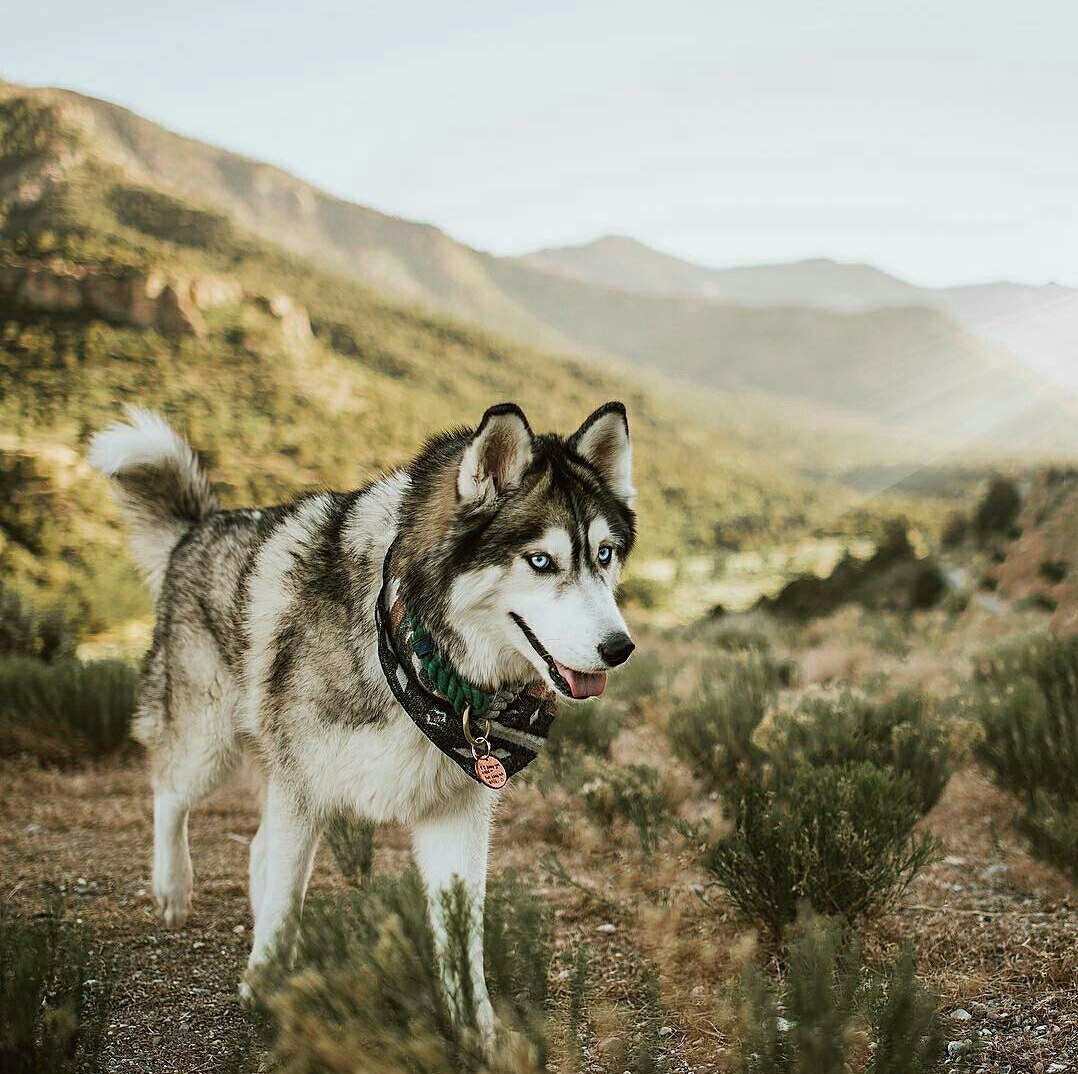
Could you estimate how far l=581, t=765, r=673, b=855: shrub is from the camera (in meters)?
4.48

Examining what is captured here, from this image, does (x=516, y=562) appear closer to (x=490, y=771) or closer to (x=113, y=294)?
(x=490, y=771)

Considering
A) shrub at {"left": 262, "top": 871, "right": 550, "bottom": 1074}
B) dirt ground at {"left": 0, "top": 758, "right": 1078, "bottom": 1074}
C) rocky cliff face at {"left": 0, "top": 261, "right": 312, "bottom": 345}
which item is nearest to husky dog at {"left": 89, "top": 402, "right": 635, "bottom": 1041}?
shrub at {"left": 262, "top": 871, "right": 550, "bottom": 1074}

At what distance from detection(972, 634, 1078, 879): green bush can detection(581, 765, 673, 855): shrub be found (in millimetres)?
1580

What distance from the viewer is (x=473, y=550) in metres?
2.64

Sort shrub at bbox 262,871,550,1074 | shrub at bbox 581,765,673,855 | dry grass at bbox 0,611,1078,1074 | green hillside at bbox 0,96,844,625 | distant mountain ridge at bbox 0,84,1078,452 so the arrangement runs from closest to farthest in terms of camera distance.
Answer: shrub at bbox 262,871,550,1074 → dry grass at bbox 0,611,1078,1074 → shrub at bbox 581,765,673,855 → green hillside at bbox 0,96,844,625 → distant mountain ridge at bbox 0,84,1078,452

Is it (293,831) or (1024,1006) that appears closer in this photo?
(1024,1006)

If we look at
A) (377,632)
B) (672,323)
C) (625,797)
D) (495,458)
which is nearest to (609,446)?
(495,458)

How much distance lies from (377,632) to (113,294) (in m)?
32.7

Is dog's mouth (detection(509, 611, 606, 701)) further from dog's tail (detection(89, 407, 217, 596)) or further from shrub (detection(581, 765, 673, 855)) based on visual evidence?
dog's tail (detection(89, 407, 217, 596))

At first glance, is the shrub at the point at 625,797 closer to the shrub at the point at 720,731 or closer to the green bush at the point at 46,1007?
the shrub at the point at 720,731

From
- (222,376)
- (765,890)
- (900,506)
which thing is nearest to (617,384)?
(900,506)

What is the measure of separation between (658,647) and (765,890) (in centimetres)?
966

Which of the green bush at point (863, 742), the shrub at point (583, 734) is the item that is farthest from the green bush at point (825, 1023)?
the shrub at point (583, 734)

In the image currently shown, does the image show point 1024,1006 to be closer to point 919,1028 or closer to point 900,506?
point 919,1028
